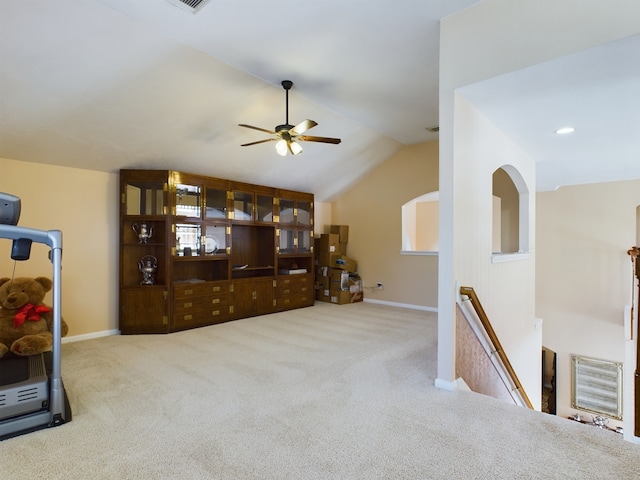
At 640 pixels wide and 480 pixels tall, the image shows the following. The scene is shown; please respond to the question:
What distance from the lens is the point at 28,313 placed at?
323cm

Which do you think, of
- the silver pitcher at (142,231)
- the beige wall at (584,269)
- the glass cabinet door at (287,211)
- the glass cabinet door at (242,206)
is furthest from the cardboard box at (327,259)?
the beige wall at (584,269)

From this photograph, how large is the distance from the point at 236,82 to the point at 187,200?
1886 millimetres

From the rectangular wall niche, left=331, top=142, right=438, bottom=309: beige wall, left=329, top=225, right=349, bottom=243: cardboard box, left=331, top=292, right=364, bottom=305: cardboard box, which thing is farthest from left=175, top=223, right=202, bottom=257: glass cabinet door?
the rectangular wall niche

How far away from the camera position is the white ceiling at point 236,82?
2510mm

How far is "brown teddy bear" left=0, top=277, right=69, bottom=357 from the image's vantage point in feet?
10.0

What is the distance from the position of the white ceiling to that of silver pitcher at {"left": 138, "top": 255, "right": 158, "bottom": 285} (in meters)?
1.30

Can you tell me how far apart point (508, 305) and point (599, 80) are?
259 cm

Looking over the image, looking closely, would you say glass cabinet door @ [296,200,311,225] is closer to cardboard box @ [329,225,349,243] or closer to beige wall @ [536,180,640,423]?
cardboard box @ [329,225,349,243]

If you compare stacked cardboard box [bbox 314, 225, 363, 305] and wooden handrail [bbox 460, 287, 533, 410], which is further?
stacked cardboard box [bbox 314, 225, 363, 305]

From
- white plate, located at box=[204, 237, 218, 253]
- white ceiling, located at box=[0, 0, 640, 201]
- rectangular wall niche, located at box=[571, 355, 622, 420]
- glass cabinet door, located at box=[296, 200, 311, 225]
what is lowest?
rectangular wall niche, located at box=[571, 355, 622, 420]

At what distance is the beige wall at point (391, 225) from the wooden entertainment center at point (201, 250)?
1453mm

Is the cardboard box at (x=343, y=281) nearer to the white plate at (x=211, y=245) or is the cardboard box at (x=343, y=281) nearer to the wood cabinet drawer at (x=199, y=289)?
the wood cabinet drawer at (x=199, y=289)

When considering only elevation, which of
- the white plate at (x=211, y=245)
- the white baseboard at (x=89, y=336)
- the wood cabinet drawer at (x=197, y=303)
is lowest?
the white baseboard at (x=89, y=336)

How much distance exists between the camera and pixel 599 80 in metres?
2.49
